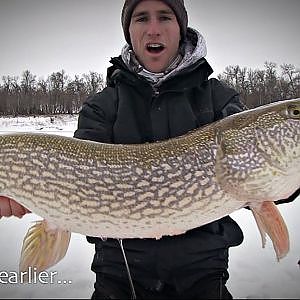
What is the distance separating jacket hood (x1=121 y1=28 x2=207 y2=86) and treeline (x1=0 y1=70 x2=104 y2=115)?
21.5 m

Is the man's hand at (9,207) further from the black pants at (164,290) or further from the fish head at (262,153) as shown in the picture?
the fish head at (262,153)

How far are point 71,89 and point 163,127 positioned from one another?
27489 millimetres

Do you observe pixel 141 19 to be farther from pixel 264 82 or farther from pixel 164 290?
pixel 264 82

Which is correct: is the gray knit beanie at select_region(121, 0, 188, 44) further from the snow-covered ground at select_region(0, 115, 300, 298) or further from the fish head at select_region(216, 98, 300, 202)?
the snow-covered ground at select_region(0, 115, 300, 298)

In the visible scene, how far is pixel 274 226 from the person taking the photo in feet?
3.92

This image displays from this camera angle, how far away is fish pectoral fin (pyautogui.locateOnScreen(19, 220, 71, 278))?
4.40 ft

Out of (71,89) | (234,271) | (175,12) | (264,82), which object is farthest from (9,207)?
(71,89)

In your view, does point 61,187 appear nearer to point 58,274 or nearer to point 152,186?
point 152,186

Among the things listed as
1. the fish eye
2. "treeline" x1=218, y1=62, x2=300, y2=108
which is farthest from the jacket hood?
"treeline" x1=218, y1=62, x2=300, y2=108

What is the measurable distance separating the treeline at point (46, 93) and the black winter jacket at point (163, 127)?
2162cm

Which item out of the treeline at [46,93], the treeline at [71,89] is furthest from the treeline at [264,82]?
the treeline at [46,93]

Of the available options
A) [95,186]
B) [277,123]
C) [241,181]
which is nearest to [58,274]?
[95,186]

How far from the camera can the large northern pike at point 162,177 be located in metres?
1.21

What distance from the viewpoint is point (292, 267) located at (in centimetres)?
211
